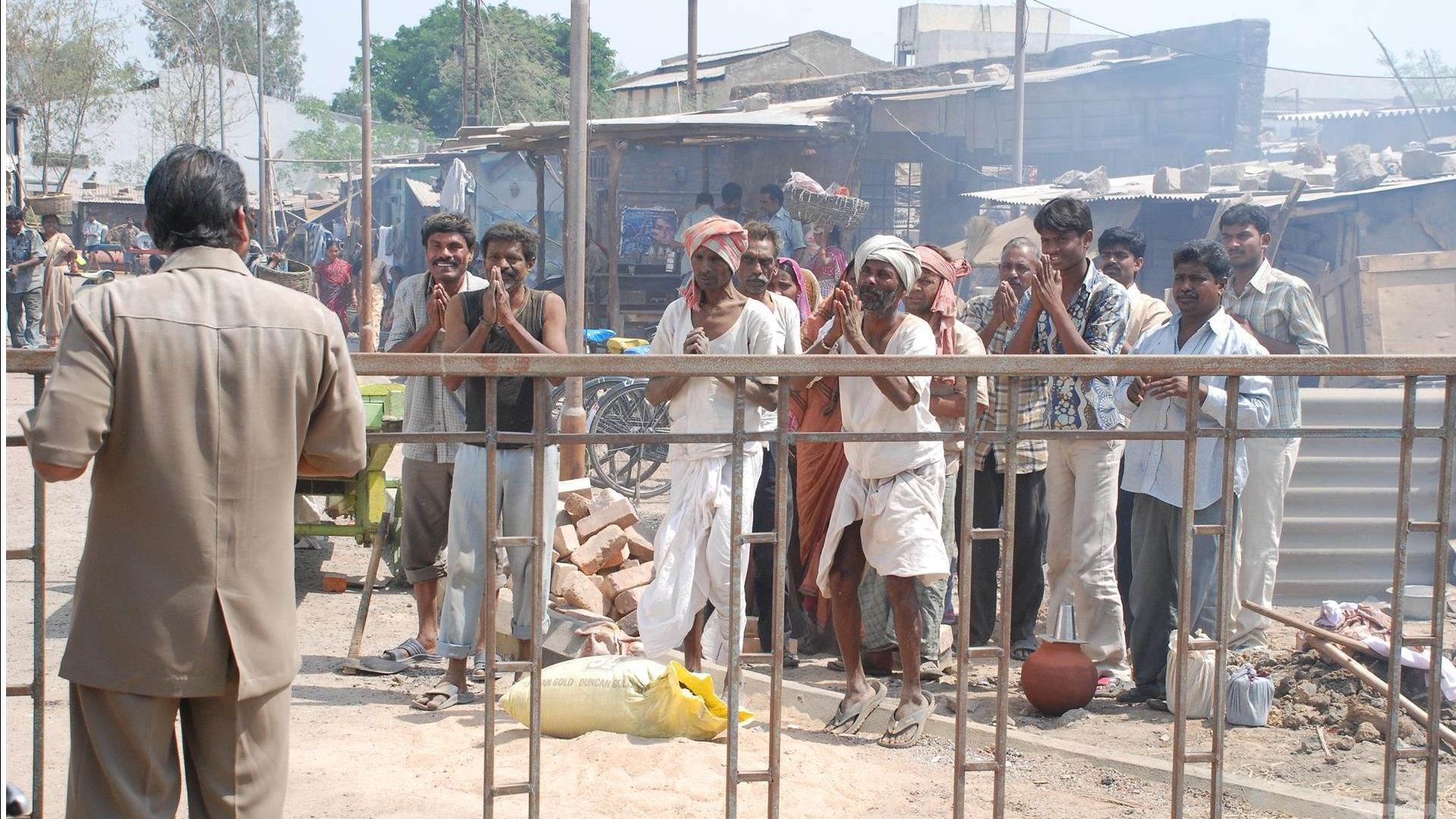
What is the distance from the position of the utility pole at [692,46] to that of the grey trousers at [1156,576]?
73.6 feet

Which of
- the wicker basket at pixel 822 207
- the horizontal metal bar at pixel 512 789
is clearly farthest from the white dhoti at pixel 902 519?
the wicker basket at pixel 822 207

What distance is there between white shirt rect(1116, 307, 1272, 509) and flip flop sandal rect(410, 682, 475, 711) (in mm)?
2677

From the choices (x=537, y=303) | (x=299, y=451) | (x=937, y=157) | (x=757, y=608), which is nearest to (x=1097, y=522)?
(x=757, y=608)

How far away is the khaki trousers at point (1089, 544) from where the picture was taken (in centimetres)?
522

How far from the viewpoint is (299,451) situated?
106 inches

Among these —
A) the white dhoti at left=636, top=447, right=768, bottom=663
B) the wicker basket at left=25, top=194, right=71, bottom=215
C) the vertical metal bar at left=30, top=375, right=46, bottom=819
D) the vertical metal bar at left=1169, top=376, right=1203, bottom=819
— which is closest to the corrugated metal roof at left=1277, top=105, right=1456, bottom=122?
the white dhoti at left=636, top=447, right=768, bottom=663

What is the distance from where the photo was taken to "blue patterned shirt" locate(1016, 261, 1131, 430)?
17.5 feet

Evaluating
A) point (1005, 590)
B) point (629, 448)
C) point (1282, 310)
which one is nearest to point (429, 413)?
point (1005, 590)

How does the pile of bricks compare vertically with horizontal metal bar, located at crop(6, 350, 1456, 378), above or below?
below

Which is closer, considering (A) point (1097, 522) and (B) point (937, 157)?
(A) point (1097, 522)

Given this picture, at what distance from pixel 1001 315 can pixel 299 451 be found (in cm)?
379

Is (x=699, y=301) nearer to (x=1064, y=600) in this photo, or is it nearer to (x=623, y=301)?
(x=1064, y=600)

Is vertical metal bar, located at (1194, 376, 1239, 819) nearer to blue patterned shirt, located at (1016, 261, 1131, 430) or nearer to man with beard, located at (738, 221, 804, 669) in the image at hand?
blue patterned shirt, located at (1016, 261, 1131, 430)

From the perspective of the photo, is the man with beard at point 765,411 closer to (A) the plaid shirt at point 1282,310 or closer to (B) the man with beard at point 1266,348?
(B) the man with beard at point 1266,348
